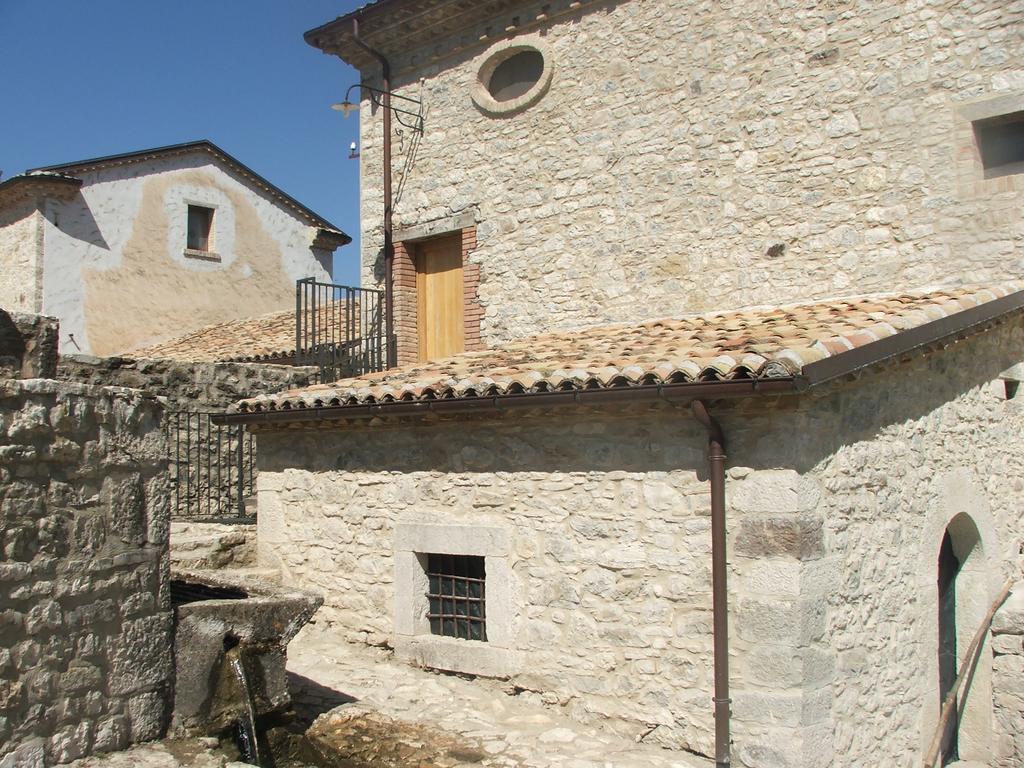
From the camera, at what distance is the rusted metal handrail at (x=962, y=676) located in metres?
6.60

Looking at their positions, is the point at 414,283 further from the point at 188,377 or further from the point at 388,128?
the point at 188,377

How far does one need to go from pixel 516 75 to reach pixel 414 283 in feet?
9.05

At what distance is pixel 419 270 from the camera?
→ 1143 centimetres

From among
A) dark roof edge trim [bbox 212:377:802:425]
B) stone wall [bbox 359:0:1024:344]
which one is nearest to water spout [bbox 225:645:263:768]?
dark roof edge trim [bbox 212:377:802:425]

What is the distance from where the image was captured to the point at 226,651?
501cm

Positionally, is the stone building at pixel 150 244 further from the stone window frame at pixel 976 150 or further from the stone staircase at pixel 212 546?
the stone window frame at pixel 976 150

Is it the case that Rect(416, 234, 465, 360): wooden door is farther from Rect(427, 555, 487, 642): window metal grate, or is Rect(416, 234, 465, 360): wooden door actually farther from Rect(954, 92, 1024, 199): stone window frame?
Rect(954, 92, 1024, 199): stone window frame

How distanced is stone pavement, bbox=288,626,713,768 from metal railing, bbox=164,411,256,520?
2927mm

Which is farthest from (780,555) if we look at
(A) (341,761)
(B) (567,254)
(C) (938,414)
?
(B) (567,254)

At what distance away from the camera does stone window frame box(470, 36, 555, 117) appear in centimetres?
1011

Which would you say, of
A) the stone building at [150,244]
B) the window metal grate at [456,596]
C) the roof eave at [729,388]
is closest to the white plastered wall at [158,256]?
the stone building at [150,244]

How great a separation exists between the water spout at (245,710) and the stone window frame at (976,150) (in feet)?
22.4

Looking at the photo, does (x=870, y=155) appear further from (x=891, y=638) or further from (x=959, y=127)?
(x=891, y=638)

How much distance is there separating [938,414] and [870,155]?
2.62m
